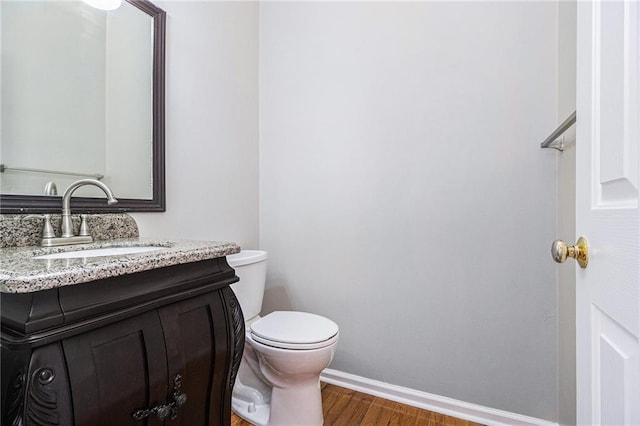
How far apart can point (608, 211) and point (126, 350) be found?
97 centimetres

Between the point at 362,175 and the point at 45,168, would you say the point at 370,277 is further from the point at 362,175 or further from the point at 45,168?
the point at 45,168

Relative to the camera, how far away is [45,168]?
1.03 meters

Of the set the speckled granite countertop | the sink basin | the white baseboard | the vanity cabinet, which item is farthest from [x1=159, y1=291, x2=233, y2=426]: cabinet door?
the white baseboard

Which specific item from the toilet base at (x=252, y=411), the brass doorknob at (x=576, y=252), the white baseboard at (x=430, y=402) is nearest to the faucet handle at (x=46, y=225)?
the toilet base at (x=252, y=411)

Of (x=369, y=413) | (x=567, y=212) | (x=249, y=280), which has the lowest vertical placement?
(x=369, y=413)

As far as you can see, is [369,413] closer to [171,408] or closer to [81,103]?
[171,408]

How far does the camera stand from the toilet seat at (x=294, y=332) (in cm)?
128

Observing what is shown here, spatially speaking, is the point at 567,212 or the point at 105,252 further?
the point at 567,212

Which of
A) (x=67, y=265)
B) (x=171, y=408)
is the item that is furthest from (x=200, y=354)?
(x=67, y=265)

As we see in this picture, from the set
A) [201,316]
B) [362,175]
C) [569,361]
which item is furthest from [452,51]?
[201,316]

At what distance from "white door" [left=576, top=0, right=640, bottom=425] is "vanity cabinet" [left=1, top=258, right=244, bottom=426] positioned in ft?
2.79

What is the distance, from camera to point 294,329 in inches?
55.2

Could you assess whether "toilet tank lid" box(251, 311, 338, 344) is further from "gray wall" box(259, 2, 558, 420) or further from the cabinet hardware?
the cabinet hardware

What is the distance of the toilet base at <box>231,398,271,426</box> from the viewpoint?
145 cm
